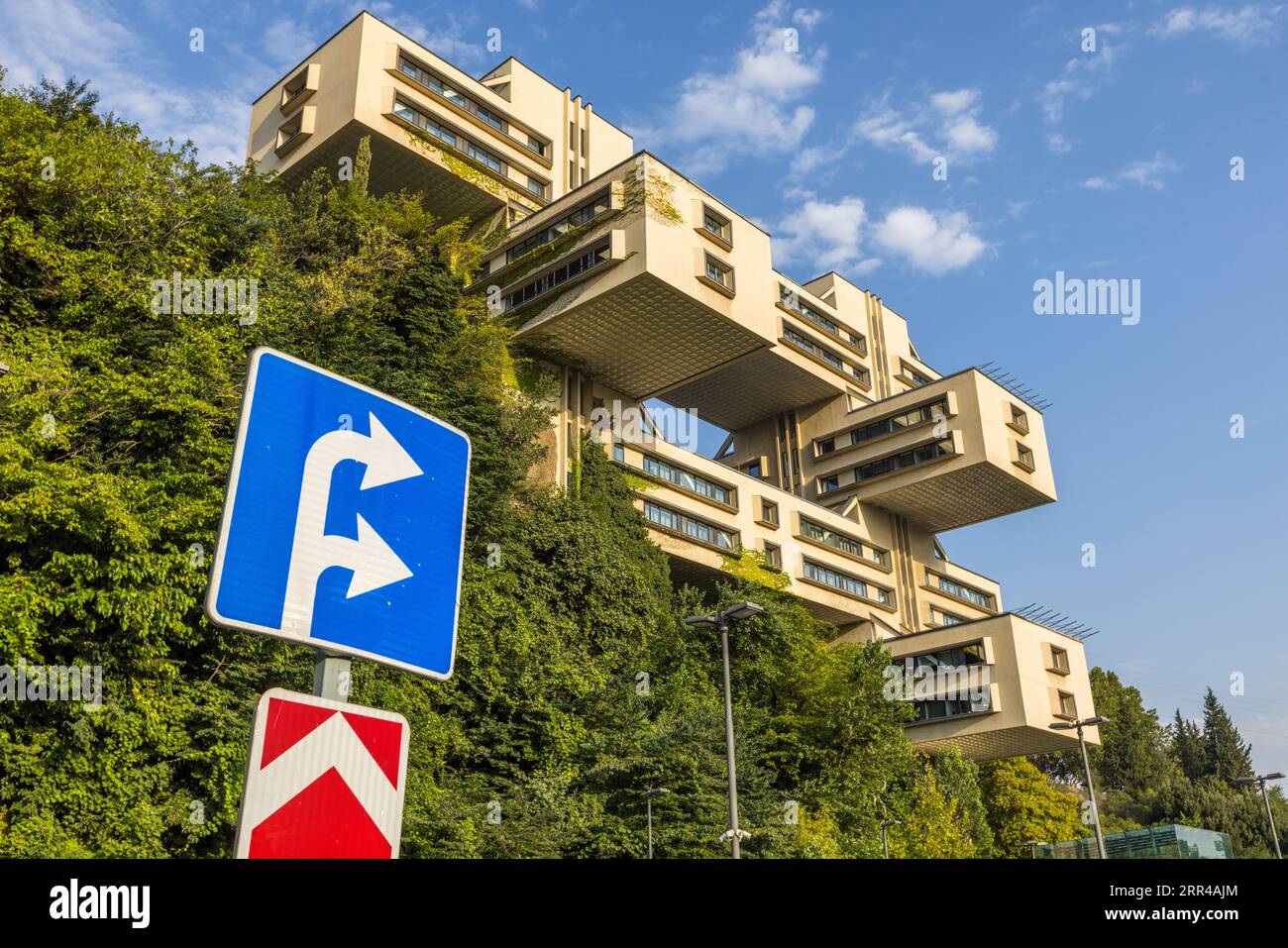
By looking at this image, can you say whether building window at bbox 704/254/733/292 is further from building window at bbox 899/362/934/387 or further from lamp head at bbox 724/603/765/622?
building window at bbox 899/362/934/387

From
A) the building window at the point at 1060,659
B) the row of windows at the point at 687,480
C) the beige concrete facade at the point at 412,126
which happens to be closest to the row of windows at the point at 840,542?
the row of windows at the point at 687,480

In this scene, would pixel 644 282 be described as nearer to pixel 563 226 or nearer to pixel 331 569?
pixel 563 226

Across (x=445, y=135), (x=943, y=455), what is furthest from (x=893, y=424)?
(x=445, y=135)

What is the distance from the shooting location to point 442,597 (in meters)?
4.25

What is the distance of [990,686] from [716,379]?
968 inches

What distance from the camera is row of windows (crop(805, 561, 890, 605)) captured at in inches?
2351

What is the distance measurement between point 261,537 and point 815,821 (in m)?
37.3

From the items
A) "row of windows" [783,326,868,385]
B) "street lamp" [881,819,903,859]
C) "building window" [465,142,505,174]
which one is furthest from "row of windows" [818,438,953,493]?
"building window" [465,142,505,174]

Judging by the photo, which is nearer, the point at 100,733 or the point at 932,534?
the point at 100,733

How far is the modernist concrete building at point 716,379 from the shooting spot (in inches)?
1879

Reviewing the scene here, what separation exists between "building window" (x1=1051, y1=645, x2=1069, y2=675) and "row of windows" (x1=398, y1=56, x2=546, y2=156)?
41414 millimetres
